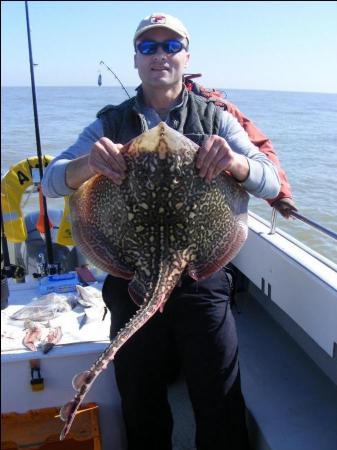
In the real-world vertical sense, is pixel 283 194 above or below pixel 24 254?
above

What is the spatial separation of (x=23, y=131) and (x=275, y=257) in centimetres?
2095

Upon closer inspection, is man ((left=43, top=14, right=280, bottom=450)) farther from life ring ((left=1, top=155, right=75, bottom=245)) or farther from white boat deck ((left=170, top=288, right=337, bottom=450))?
life ring ((left=1, top=155, right=75, bottom=245))

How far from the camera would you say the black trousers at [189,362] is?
2.31 meters

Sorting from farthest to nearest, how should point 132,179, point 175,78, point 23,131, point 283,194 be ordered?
1. point 23,131
2. point 283,194
3. point 175,78
4. point 132,179

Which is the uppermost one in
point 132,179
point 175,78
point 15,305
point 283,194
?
point 175,78

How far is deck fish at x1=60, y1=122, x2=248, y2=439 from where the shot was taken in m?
1.82

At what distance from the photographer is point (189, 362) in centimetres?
234

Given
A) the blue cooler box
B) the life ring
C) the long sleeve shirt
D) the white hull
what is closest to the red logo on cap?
the long sleeve shirt

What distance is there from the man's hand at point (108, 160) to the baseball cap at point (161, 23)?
0.72m

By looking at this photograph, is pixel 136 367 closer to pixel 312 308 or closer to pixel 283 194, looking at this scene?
pixel 312 308

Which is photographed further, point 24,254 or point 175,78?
point 24,254

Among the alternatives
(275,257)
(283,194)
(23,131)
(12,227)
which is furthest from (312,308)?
(23,131)

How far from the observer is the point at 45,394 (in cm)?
270

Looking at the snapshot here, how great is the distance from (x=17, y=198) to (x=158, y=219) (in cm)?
400
